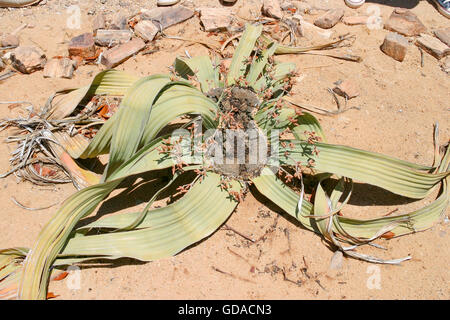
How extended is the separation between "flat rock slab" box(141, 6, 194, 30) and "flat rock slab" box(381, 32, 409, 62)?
4.36 feet

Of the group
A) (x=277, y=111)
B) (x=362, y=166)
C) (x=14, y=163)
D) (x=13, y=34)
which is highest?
(x=13, y=34)

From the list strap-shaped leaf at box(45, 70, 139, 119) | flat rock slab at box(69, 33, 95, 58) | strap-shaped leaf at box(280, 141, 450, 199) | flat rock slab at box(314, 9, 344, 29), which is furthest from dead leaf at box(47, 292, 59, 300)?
flat rock slab at box(314, 9, 344, 29)

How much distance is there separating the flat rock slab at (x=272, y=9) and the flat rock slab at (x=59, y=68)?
1.34 meters

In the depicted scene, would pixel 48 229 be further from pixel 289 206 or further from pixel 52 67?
pixel 52 67

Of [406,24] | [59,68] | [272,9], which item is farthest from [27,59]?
[406,24]

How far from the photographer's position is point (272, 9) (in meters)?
2.74

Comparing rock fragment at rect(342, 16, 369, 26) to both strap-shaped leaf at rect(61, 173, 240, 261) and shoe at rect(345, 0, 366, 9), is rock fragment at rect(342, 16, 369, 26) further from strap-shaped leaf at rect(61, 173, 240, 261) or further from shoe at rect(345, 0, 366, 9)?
strap-shaped leaf at rect(61, 173, 240, 261)

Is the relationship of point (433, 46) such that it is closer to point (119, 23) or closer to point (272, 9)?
point (272, 9)

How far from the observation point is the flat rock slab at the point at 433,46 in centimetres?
261

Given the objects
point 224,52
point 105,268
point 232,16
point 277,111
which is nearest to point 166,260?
point 105,268

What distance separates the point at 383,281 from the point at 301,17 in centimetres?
186

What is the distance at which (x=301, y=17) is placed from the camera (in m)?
2.77

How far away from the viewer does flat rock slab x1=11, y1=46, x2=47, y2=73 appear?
240 cm

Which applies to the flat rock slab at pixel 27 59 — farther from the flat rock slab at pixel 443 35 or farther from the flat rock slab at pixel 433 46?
the flat rock slab at pixel 443 35
